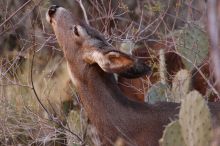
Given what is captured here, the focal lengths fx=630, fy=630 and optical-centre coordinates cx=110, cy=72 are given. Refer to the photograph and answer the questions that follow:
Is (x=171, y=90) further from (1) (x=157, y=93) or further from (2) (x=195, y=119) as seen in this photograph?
(2) (x=195, y=119)

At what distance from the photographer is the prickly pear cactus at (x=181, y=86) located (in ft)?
20.6

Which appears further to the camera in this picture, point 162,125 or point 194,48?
point 194,48

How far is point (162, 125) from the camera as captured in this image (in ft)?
16.3

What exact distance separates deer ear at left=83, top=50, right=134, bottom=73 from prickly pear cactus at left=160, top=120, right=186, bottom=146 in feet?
2.84

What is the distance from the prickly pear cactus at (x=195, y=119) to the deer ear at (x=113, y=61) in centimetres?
101

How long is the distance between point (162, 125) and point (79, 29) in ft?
3.83

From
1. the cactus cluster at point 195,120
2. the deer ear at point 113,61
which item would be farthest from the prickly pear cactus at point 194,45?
the cactus cluster at point 195,120

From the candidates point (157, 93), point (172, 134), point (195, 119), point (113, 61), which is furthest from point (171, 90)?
point (195, 119)

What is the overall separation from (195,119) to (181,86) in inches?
100

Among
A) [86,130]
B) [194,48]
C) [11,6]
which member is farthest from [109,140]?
[11,6]

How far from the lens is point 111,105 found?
499cm

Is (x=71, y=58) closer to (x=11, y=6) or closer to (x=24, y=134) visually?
(x=24, y=134)

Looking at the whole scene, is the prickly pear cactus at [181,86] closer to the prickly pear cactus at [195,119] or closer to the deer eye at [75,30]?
the deer eye at [75,30]

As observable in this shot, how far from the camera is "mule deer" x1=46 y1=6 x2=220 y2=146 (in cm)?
491
